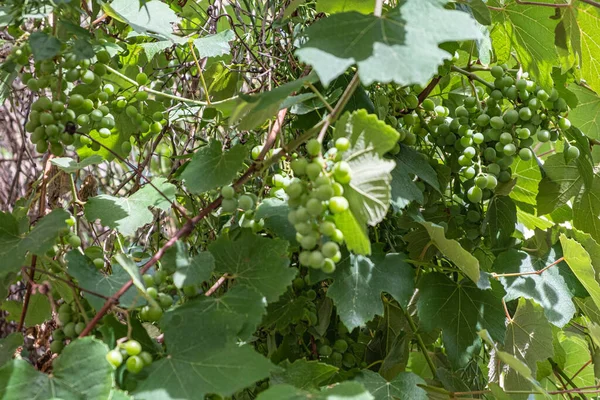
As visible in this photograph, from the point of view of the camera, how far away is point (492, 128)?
3.86ft

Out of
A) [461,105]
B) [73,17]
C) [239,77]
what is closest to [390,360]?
[461,105]

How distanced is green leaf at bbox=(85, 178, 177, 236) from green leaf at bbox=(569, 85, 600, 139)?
875 millimetres

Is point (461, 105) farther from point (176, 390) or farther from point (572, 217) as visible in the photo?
point (176, 390)

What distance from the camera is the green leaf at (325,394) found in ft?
2.58

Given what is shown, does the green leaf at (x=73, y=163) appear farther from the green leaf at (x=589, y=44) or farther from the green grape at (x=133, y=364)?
the green leaf at (x=589, y=44)

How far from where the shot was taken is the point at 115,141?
131 cm

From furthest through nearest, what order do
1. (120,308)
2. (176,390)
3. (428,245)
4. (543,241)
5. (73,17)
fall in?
(543,241) < (428,245) < (73,17) < (120,308) < (176,390)

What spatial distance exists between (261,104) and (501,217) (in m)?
0.60

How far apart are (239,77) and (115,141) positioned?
0.27 m

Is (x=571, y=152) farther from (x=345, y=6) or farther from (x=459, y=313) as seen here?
(x=345, y=6)

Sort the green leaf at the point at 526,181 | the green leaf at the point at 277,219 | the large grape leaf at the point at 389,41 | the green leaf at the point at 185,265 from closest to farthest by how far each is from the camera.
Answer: the large grape leaf at the point at 389,41
the green leaf at the point at 185,265
the green leaf at the point at 277,219
the green leaf at the point at 526,181

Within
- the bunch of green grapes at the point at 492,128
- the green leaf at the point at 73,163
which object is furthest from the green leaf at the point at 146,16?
the bunch of green grapes at the point at 492,128

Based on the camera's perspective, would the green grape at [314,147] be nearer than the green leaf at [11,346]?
Yes

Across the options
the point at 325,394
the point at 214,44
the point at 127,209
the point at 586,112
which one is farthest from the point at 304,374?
the point at 586,112
